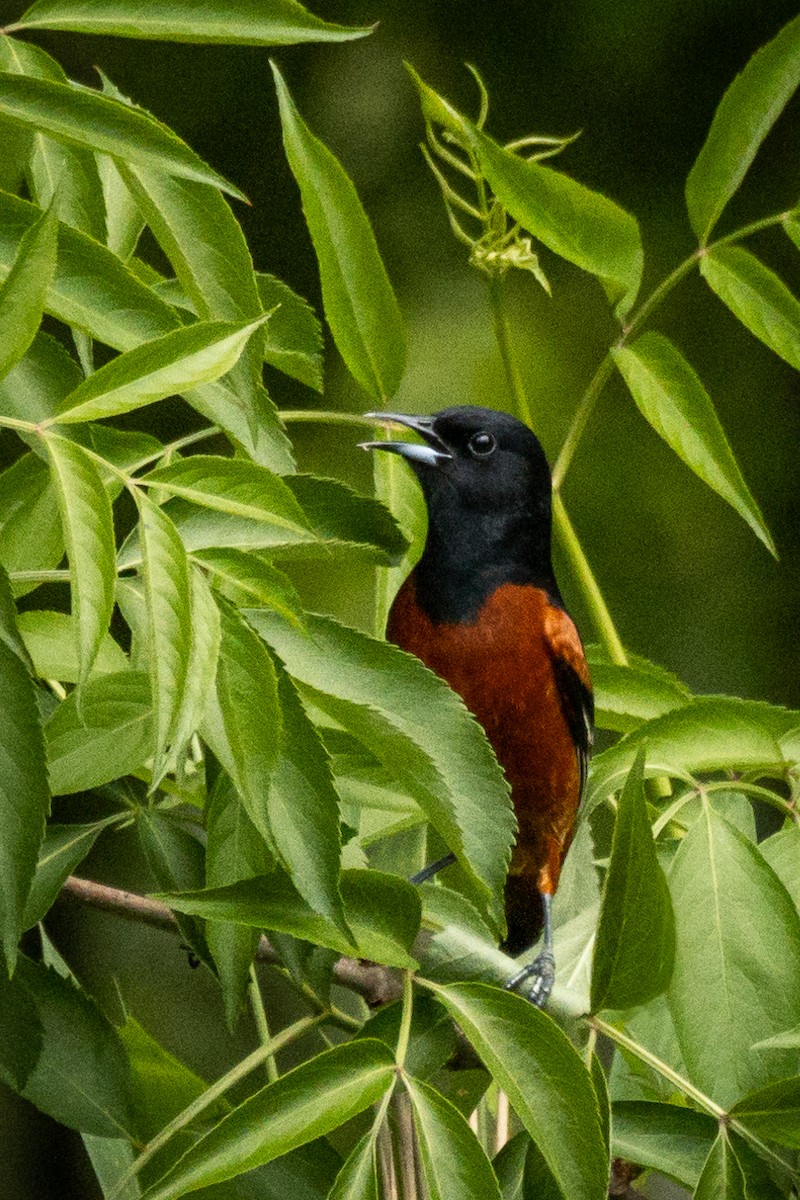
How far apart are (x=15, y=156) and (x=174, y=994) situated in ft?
7.35

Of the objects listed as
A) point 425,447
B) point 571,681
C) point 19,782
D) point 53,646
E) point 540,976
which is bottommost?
point 571,681

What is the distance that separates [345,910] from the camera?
3.34ft

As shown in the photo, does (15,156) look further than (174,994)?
No

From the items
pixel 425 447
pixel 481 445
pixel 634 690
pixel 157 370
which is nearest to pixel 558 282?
pixel 481 445

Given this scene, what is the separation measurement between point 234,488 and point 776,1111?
1.70 feet

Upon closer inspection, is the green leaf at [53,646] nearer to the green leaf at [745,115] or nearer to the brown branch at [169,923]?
the brown branch at [169,923]

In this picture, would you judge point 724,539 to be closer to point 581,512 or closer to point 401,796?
point 581,512

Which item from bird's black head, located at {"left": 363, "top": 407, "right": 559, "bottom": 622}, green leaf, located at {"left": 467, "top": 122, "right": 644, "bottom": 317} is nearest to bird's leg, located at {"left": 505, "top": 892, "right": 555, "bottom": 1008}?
green leaf, located at {"left": 467, "top": 122, "right": 644, "bottom": 317}

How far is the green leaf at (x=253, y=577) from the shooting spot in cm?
93

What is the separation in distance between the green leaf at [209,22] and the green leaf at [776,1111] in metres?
0.68

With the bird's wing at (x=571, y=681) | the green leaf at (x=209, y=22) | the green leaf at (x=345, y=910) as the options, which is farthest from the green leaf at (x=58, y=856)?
the bird's wing at (x=571, y=681)

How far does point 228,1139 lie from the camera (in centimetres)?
95

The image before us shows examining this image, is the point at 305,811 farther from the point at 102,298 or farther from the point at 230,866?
the point at 102,298

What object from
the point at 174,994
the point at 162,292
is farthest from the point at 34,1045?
the point at 174,994
